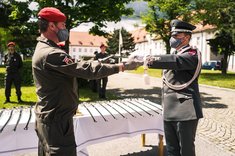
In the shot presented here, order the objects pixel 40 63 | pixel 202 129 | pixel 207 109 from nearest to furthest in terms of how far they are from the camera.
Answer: pixel 40 63
pixel 202 129
pixel 207 109

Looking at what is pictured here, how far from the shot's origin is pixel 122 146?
6676 mm

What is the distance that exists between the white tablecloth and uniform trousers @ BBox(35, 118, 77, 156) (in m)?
1.32

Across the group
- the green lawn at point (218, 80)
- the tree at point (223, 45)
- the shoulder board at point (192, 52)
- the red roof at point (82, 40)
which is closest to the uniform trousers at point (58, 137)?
the shoulder board at point (192, 52)

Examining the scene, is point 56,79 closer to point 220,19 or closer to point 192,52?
point 192,52

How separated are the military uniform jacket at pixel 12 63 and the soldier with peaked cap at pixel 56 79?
350 inches

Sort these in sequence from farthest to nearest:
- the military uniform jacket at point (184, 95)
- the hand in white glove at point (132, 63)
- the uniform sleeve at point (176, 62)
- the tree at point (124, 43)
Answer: the tree at point (124, 43), the military uniform jacket at point (184, 95), the uniform sleeve at point (176, 62), the hand in white glove at point (132, 63)

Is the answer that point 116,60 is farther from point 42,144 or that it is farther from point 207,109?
point 207,109

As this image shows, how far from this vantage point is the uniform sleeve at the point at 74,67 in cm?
279

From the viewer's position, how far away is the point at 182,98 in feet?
13.0

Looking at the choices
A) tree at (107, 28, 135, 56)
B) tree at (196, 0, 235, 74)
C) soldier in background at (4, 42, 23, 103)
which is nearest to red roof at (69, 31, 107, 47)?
tree at (107, 28, 135, 56)

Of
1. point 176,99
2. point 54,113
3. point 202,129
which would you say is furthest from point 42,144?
point 202,129

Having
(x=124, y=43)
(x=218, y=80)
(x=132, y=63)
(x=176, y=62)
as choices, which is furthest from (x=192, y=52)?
(x=124, y=43)

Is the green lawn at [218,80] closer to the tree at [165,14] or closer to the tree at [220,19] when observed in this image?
the tree at [220,19]

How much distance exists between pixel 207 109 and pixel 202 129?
319 cm
